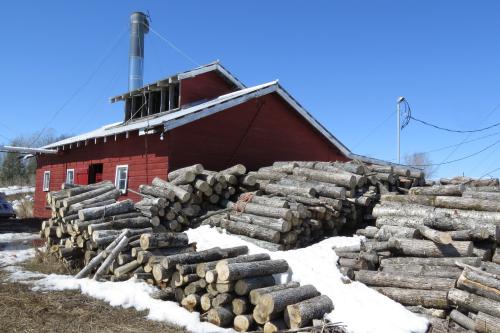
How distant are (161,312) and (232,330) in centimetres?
133

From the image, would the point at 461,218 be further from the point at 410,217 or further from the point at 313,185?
the point at 313,185

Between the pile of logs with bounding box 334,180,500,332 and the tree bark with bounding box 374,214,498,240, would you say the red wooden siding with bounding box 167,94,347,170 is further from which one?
the tree bark with bounding box 374,214,498,240

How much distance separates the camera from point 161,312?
8.14m

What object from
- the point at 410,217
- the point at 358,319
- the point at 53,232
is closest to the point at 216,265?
the point at 358,319

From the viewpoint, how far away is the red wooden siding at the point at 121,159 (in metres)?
16.2

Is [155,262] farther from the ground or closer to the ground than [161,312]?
farther from the ground

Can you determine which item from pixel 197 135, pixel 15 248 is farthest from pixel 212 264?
pixel 15 248

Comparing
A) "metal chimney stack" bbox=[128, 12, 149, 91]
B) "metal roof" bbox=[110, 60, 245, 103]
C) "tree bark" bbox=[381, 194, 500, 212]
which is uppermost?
"metal chimney stack" bbox=[128, 12, 149, 91]

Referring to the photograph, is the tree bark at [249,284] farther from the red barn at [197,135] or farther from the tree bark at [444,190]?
the red barn at [197,135]

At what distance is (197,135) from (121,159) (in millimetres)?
3616

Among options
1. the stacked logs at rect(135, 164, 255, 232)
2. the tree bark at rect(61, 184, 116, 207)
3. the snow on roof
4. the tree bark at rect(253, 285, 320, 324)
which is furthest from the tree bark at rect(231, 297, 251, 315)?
the snow on roof

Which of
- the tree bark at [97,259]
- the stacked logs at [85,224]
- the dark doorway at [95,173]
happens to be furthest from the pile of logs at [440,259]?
the dark doorway at [95,173]

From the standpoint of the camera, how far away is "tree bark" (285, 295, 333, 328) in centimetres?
744

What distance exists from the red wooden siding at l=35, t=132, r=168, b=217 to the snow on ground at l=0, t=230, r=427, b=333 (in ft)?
19.0
